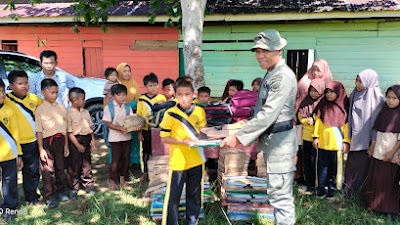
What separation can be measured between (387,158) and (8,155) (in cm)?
428

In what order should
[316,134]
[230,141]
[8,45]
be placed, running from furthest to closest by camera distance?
1. [8,45]
2. [316,134]
3. [230,141]

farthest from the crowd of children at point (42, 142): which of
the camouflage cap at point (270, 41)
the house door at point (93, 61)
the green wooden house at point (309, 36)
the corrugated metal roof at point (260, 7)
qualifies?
the house door at point (93, 61)

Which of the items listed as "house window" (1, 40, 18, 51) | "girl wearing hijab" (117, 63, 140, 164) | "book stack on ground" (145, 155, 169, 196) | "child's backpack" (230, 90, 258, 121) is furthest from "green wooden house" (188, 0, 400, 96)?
"house window" (1, 40, 18, 51)

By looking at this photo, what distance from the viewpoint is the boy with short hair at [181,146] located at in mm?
2850

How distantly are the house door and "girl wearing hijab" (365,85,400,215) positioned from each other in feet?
28.2

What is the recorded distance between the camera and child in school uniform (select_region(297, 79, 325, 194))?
3934 millimetres

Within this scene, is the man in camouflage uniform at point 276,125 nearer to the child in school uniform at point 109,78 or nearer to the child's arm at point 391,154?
the child's arm at point 391,154

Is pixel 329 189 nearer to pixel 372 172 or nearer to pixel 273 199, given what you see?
pixel 372 172

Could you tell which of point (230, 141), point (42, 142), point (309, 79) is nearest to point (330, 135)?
point (309, 79)

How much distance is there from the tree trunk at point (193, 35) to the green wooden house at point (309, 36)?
3.51 m

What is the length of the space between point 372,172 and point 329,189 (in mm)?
633

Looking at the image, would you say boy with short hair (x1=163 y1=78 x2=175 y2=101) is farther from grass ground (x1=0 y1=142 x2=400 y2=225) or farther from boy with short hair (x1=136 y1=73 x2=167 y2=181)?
grass ground (x1=0 y1=142 x2=400 y2=225)

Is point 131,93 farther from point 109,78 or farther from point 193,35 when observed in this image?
point 193,35

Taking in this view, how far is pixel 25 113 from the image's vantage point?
3566 millimetres
